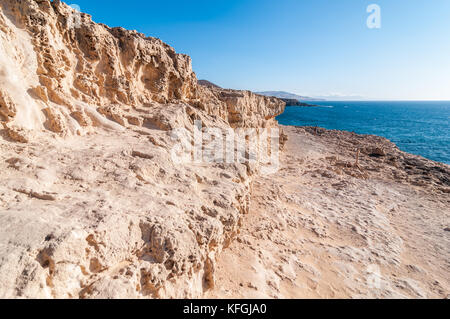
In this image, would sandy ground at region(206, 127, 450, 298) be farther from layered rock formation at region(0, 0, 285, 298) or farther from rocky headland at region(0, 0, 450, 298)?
layered rock formation at region(0, 0, 285, 298)

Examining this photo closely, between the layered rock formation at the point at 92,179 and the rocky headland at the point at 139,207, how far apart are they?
2cm

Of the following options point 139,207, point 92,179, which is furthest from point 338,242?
point 92,179

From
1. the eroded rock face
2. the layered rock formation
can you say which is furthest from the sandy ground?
the eroded rock face

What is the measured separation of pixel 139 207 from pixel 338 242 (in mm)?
6744

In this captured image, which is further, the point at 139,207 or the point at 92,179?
the point at 92,179

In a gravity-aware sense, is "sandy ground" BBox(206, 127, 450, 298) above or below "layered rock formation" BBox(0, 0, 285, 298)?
below

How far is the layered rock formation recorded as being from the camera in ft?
9.78

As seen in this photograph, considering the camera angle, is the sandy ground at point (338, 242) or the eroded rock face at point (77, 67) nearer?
the sandy ground at point (338, 242)

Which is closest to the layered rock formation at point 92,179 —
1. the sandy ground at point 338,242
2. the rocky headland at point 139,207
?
the rocky headland at point 139,207

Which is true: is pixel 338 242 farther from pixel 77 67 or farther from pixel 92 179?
pixel 77 67

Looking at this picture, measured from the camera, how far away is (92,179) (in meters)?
4.61

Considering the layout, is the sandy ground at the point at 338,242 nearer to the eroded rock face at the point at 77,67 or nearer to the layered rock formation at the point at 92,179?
the layered rock formation at the point at 92,179

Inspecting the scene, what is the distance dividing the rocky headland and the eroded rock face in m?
0.04

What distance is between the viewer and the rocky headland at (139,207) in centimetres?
319
